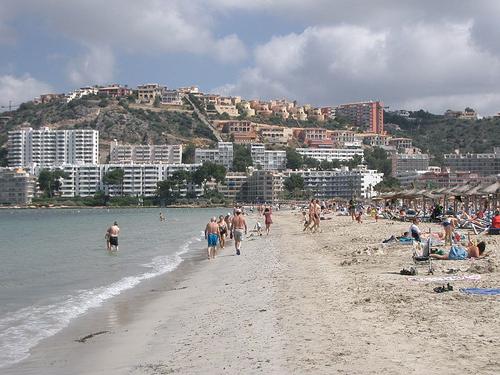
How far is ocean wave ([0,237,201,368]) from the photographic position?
25.7ft

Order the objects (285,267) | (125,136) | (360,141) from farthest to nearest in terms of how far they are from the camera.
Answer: (360,141), (125,136), (285,267)

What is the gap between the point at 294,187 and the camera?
138 metres

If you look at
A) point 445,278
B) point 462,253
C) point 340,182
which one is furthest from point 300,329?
point 340,182

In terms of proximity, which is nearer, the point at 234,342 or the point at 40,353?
the point at 234,342

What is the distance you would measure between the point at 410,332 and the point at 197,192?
131598 mm

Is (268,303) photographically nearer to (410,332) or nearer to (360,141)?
(410,332)

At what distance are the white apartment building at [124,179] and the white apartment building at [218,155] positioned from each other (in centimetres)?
1025

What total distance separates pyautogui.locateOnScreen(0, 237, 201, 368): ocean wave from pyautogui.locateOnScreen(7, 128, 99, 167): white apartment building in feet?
486

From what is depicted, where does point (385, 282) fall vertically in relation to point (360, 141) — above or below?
below

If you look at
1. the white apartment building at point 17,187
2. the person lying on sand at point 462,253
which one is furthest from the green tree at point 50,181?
the person lying on sand at point 462,253

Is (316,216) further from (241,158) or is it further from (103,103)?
(103,103)

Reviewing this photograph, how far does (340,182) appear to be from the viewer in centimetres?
13925

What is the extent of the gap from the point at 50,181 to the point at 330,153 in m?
70.6

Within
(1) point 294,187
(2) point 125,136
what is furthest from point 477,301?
(2) point 125,136
